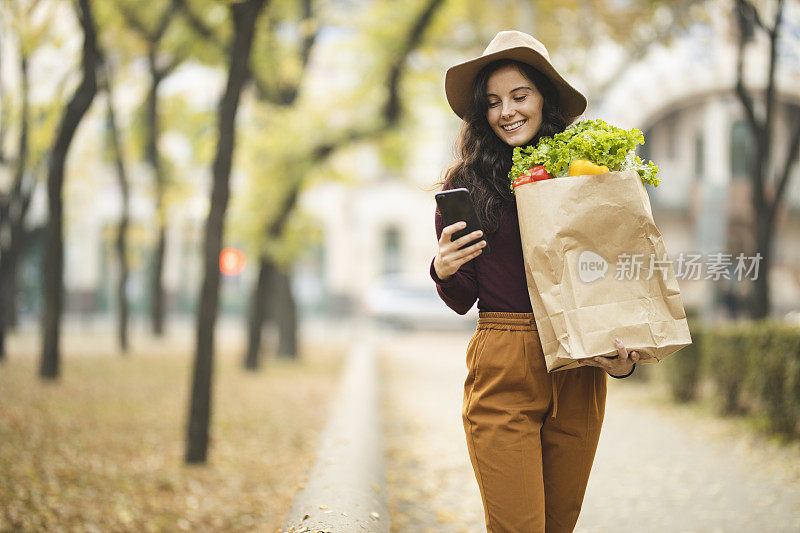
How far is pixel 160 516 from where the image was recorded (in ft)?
16.8

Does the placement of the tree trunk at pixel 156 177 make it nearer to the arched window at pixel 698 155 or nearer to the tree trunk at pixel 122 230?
the tree trunk at pixel 122 230

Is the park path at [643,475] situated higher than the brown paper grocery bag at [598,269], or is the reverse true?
the brown paper grocery bag at [598,269]

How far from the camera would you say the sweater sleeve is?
7.85 ft

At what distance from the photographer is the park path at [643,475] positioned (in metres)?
5.28

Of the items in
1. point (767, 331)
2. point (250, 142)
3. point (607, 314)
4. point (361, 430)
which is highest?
point (250, 142)

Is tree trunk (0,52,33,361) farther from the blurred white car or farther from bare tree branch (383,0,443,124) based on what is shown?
the blurred white car

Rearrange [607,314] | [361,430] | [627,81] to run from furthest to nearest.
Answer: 1. [627,81]
2. [361,430]
3. [607,314]

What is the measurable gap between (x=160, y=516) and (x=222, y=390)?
20.8ft

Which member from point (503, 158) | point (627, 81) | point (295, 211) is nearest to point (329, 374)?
point (295, 211)

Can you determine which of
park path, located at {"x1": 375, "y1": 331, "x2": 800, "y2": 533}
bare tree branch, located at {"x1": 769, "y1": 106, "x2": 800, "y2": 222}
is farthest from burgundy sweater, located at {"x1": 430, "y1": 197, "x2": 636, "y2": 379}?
bare tree branch, located at {"x1": 769, "y1": 106, "x2": 800, "y2": 222}

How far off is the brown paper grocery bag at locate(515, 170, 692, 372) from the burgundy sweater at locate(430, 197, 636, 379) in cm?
16

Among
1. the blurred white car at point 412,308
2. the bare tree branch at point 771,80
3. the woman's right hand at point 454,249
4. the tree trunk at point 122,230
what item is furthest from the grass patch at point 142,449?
the blurred white car at point 412,308

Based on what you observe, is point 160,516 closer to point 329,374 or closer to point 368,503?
point 368,503

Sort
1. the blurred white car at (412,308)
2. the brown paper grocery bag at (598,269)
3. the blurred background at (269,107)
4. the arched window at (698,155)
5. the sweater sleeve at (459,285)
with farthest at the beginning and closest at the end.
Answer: the blurred white car at (412,308) → the arched window at (698,155) → the blurred background at (269,107) → the sweater sleeve at (459,285) → the brown paper grocery bag at (598,269)
